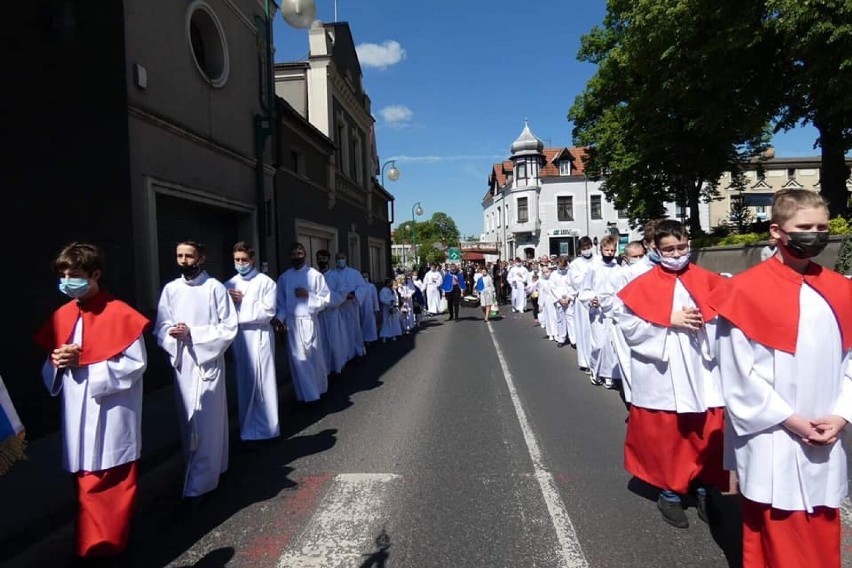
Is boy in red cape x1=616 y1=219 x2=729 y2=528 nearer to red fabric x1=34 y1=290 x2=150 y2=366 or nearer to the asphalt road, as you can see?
the asphalt road

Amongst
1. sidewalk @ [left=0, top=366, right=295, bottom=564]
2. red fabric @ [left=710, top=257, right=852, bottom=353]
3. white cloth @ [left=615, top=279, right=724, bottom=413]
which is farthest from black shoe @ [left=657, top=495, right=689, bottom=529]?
sidewalk @ [left=0, top=366, right=295, bottom=564]

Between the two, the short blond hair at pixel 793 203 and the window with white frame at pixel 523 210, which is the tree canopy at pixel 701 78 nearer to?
the short blond hair at pixel 793 203

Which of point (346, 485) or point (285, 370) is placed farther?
point (285, 370)

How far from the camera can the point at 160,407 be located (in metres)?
7.14

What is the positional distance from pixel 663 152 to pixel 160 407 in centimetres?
2290

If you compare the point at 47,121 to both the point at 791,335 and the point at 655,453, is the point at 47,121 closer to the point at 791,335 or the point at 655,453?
the point at 655,453

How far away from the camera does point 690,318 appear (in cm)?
365

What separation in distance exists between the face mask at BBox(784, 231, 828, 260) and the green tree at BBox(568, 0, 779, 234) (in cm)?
1442

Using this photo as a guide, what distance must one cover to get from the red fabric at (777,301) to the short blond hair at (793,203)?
19 cm

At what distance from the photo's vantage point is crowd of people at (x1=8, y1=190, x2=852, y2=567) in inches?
95.9

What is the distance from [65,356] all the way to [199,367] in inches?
46.5

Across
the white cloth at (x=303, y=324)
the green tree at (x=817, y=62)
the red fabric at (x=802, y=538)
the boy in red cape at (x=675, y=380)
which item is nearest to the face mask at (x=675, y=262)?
the boy in red cape at (x=675, y=380)

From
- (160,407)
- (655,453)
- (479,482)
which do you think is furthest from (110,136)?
(655,453)

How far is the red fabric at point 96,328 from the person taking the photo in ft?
11.0
